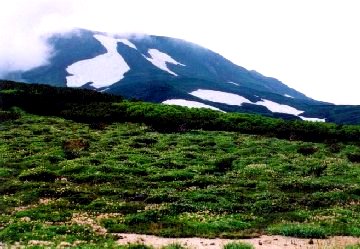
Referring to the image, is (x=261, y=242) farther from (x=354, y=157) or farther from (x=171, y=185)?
(x=354, y=157)

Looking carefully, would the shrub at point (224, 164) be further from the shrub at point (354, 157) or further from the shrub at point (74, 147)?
the shrub at point (74, 147)

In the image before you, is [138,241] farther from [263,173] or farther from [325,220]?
[263,173]

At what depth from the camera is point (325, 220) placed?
25938mm

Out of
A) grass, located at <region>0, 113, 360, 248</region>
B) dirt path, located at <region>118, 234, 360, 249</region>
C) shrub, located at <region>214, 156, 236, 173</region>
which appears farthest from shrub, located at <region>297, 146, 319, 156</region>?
dirt path, located at <region>118, 234, 360, 249</region>

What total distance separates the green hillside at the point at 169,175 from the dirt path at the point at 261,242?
708 millimetres

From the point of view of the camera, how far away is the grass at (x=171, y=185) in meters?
23.8

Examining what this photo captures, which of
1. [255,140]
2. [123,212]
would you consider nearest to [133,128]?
[255,140]

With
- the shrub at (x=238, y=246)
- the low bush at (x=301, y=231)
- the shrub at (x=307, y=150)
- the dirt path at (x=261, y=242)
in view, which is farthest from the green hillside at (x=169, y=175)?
the shrub at (x=238, y=246)

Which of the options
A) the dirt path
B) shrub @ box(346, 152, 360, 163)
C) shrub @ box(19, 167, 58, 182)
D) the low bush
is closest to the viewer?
the dirt path

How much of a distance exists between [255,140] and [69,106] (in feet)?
97.0

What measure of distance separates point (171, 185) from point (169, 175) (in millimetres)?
2567

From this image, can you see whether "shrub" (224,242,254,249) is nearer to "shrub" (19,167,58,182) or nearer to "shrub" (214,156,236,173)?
"shrub" (19,167,58,182)

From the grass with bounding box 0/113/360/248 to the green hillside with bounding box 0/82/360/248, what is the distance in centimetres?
8

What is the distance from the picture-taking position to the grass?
23.8 meters
